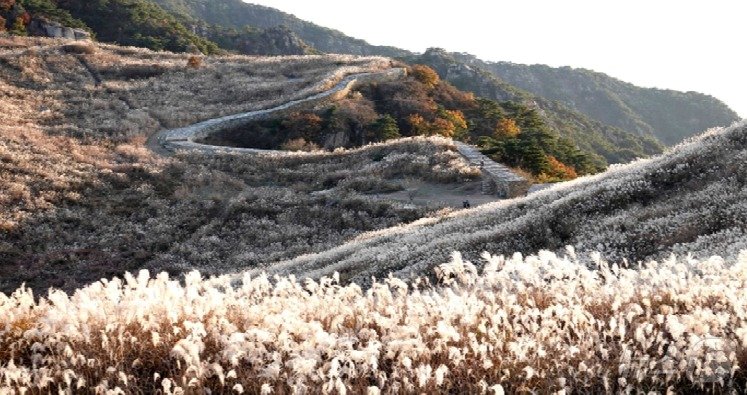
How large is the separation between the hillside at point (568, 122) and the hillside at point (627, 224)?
4563 inches

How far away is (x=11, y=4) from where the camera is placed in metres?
94.1

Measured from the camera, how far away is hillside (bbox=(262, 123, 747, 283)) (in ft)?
36.5

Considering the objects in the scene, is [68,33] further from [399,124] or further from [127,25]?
[399,124]

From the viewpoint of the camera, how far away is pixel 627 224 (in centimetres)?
1276

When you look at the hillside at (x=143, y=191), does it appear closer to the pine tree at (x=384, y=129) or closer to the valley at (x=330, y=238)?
the valley at (x=330, y=238)

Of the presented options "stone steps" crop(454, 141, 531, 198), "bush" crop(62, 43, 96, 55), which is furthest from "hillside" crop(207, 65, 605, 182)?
"bush" crop(62, 43, 96, 55)

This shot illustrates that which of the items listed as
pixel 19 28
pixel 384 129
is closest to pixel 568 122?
pixel 384 129

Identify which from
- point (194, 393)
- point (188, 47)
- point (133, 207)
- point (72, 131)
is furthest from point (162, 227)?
point (188, 47)

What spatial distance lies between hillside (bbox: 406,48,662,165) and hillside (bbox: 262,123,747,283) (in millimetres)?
115893

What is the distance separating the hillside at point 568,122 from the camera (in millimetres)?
132250

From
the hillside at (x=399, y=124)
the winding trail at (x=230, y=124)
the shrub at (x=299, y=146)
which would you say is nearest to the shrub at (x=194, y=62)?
the winding trail at (x=230, y=124)

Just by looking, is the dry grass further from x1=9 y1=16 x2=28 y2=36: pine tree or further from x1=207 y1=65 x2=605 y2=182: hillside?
x1=9 y1=16 x2=28 y2=36: pine tree

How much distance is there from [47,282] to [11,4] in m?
90.0

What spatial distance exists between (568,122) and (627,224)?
143382 millimetres
